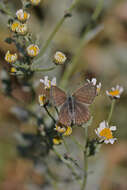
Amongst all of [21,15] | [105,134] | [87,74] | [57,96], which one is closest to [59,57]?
[57,96]

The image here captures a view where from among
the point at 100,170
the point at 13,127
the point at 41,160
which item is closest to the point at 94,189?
the point at 100,170

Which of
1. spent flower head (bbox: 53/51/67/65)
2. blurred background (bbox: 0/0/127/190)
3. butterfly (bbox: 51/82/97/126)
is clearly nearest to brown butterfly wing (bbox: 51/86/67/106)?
butterfly (bbox: 51/82/97/126)

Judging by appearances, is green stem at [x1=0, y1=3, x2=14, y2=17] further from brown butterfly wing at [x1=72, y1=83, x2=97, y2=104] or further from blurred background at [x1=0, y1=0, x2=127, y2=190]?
blurred background at [x1=0, y1=0, x2=127, y2=190]

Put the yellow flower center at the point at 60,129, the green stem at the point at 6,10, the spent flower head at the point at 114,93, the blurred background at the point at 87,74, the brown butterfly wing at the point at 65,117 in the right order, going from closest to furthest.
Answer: the brown butterfly wing at the point at 65,117, the yellow flower center at the point at 60,129, the spent flower head at the point at 114,93, the green stem at the point at 6,10, the blurred background at the point at 87,74

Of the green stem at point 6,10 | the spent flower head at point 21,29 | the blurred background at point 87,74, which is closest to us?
the spent flower head at point 21,29

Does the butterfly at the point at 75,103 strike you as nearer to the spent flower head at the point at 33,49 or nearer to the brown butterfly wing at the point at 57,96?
the brown butterfly wing at the point at 57,96

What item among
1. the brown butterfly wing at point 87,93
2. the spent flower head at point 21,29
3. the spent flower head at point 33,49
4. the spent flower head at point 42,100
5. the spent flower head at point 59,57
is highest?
the spent flower head at point 21,29

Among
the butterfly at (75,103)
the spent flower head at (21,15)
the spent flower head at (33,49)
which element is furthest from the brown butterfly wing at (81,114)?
the spent flower head at (21,15)

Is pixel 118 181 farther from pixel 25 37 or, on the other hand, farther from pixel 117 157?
pixel 25 37

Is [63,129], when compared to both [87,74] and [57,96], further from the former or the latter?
[87,74]
